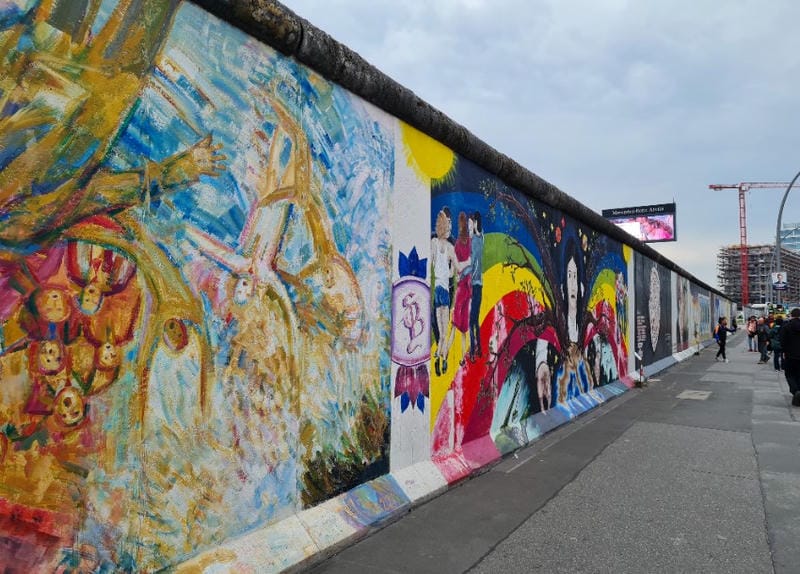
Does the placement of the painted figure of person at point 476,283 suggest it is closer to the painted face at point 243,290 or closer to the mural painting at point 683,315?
the painted face at point 243,290

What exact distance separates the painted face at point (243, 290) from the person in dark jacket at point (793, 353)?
34.5 ft

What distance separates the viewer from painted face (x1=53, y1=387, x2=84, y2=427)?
246 cm

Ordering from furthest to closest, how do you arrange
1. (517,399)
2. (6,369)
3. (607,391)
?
(607,391) < (517,399) < (6,369)

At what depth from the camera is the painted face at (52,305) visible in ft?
7.91

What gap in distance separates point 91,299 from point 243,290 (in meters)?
0.91

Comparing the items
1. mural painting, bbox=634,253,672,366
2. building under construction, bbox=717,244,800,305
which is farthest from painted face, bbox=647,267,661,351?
building under construction, bbox=717,244,800,305

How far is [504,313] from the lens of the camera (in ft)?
22.6

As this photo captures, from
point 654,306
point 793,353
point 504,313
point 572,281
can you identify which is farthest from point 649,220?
point 504,313

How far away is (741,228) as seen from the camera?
11744 cm

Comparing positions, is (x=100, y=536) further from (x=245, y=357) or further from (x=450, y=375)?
(x=450, y=375)

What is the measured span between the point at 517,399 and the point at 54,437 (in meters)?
5.64

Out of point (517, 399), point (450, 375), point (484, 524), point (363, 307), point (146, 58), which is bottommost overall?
point (484, 524)

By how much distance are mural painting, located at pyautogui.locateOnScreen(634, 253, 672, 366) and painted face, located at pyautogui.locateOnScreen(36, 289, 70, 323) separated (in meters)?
13.9

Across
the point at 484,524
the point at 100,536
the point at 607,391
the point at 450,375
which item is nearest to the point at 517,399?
the point at 450,375
